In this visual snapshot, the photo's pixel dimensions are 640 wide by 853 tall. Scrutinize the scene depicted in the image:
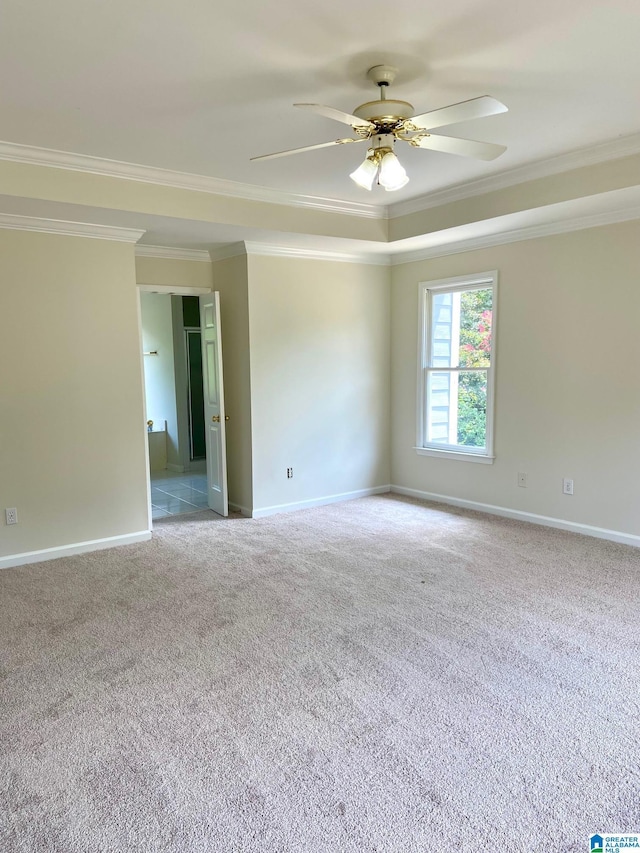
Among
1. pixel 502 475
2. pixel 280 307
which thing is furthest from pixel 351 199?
pixel 502 475

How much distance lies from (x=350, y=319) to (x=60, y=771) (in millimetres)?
4571

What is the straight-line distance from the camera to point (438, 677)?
2584 mm

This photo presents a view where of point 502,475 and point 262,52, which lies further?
point 502,475

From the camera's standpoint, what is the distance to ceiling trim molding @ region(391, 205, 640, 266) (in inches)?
162

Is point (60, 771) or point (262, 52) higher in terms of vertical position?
point (262, 52)

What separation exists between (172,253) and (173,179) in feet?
4.21

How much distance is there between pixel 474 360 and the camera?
5312mm

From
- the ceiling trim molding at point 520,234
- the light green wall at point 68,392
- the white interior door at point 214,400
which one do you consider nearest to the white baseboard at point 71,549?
the light green wall at point 68,392

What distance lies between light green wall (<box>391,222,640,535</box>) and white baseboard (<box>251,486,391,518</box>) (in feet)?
3.29

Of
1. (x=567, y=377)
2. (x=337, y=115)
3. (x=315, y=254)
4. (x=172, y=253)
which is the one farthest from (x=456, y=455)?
(x=337, y=115)

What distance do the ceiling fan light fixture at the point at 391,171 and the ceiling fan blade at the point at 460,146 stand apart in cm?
16

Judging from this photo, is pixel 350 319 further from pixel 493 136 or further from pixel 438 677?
pixel 438 677

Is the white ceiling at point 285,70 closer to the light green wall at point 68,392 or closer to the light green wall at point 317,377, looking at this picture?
the light green wall at point 68,392
